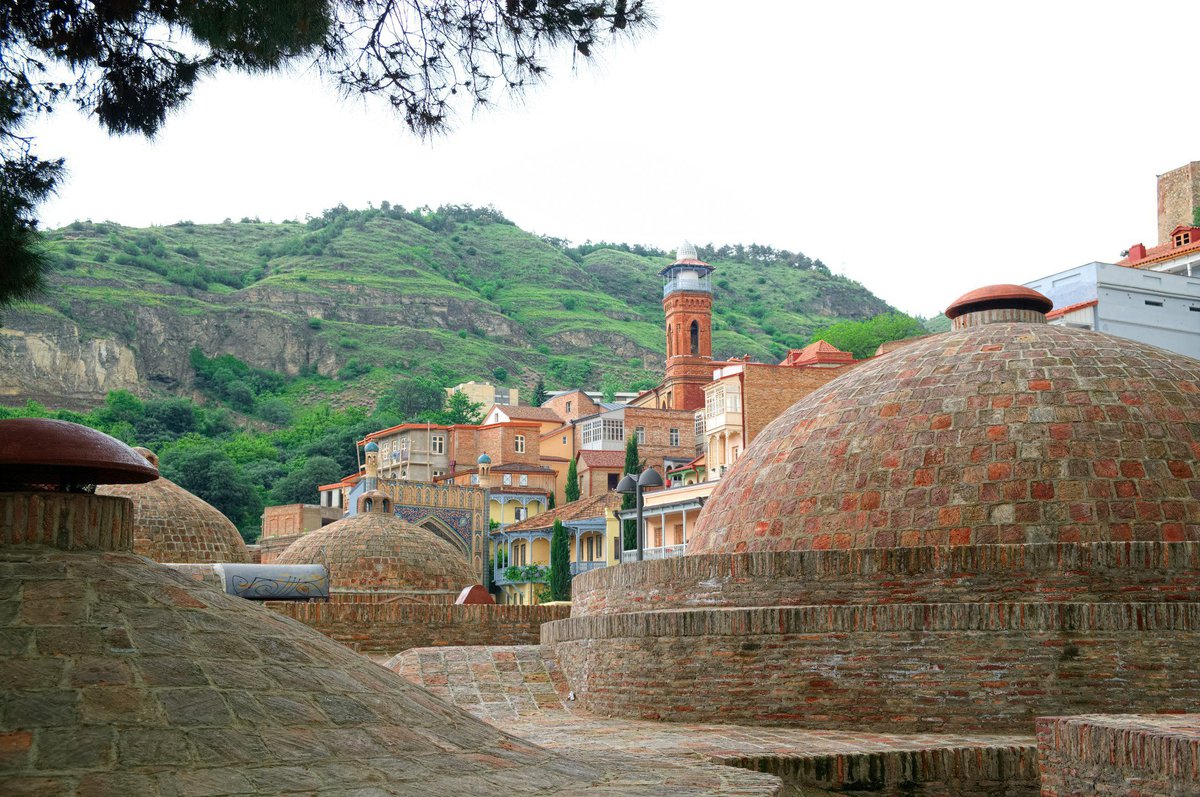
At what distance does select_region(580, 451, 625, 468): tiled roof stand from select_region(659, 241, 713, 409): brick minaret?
9838mm

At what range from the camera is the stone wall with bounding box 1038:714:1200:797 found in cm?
720

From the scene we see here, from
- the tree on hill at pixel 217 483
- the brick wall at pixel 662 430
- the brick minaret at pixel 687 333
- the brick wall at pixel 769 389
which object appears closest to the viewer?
the brick wall at pixel 769 389

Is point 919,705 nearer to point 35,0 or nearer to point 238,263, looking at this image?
point 35,0

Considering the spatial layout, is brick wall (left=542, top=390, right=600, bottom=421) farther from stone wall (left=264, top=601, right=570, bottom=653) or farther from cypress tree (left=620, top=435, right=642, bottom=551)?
stone wall (left=264, top=601, right=570, bottom=653)

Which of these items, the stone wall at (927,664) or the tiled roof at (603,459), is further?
the tiled roof at (603,459)

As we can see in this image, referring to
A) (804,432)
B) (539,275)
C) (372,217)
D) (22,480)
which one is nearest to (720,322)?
(539,275)

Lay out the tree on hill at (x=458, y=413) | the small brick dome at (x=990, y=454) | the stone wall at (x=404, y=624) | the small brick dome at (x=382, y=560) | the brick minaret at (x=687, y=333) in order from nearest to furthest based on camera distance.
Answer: the small brick dome at (x=990, y=454) < the stone wall at (x=404, y=624) < the small brick dome at (x=382, y=560) < the brick minaret at (x=687, y=333) < the tree on hill at (x=458, y=413)

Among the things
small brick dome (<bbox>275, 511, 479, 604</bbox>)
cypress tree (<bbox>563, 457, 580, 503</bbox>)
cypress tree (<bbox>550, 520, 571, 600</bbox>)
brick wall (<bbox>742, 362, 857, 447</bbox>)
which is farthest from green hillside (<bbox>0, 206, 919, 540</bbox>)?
small brick dome (<bbox>275, 511, 479, 604</bbox>)

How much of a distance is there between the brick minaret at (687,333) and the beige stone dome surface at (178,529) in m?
47.3

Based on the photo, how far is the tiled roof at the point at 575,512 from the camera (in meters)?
53.5

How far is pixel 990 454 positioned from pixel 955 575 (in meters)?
1.54

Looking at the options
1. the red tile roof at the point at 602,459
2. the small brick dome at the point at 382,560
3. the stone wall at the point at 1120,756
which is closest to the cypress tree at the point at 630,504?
the red tile roof at the point at 602,459

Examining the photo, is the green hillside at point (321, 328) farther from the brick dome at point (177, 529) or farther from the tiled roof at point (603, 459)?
the brick dome at point (177, 529)

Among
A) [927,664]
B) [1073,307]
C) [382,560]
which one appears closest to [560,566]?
[1073,307]
